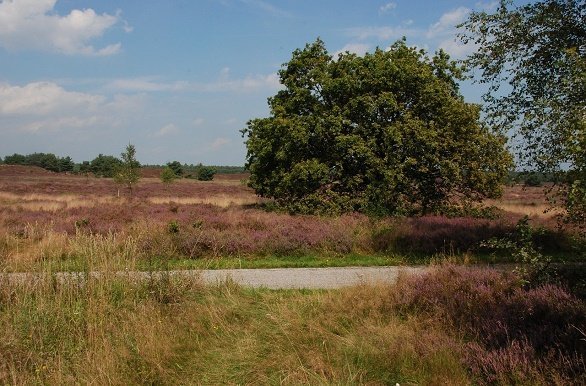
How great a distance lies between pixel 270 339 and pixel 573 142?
435 cm

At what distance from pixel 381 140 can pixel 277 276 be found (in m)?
12.6

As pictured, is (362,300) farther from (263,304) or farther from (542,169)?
(542,169)

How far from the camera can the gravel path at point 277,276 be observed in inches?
305

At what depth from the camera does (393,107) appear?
21.1m

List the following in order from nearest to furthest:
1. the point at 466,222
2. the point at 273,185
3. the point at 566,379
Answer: the point at 566,379, the point at 466,222, the point at 273,185

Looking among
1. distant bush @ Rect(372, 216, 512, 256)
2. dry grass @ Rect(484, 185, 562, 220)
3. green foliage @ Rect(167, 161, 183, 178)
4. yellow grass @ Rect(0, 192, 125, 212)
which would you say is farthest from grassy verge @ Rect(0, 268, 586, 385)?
green foliage @ Rect(167, 161, 183, 178)

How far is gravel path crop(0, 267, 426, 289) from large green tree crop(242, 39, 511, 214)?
9.75m

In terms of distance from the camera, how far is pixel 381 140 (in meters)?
21.9

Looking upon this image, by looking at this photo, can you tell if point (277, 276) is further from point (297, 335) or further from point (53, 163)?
point (53, 163)

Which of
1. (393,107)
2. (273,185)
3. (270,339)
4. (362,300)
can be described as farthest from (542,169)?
(273,185)

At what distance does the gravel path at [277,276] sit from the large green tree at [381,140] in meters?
9.75

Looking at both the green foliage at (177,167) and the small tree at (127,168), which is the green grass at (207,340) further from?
the green foliage at (177,167)

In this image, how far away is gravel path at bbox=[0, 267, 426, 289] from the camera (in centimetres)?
776

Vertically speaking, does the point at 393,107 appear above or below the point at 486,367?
above
